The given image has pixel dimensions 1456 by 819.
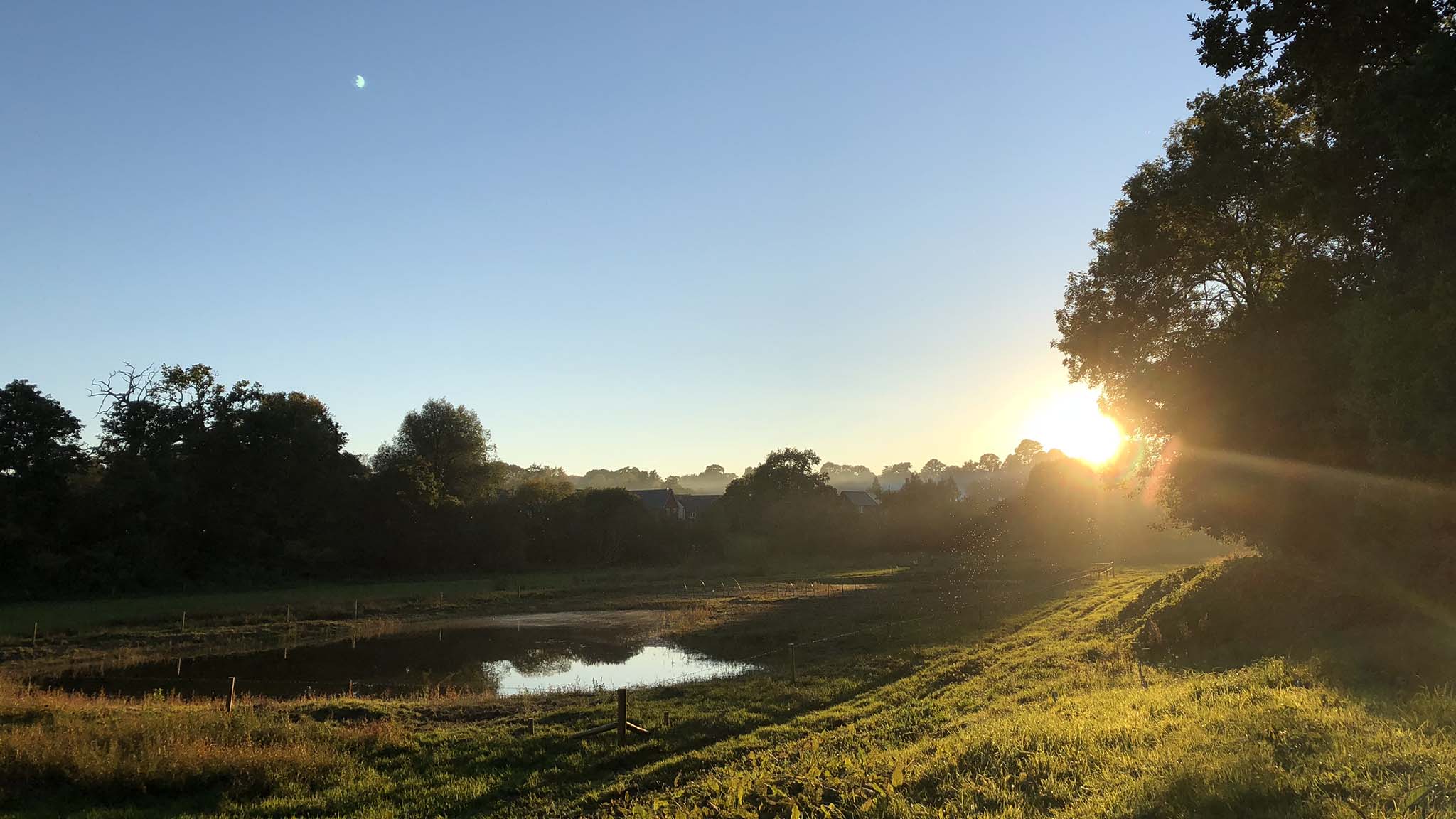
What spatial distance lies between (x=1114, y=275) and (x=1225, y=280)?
3.34m

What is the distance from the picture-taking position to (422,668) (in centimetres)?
2769

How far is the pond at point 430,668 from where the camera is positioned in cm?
2347

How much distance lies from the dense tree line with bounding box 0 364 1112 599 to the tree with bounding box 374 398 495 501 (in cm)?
17

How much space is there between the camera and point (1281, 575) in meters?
21.6

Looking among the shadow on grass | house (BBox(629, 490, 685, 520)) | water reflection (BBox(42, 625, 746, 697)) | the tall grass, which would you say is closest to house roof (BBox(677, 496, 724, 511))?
house (BBox(629, 490, 685, 520))

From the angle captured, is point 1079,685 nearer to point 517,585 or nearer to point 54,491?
point 517,585

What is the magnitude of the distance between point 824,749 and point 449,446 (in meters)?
71.6

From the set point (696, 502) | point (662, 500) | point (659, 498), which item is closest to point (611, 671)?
point (662, 500)

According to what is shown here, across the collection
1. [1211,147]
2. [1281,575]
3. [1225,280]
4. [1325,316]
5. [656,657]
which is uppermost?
[1211,147]

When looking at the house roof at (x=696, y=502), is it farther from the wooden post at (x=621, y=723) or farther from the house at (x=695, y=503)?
the wooden post at (x=621, y=723)

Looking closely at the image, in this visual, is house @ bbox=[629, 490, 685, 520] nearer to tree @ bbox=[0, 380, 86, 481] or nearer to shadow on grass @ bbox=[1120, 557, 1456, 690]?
tree @ bbox=[0, 380, 86, 481]

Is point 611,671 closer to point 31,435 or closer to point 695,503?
point 31,435

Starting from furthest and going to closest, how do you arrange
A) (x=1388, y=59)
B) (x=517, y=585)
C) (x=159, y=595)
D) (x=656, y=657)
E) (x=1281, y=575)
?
(x=517, y=585) → (x=159, y=595) → (x=656, y=657) → (x=1281, y=575) → (x=1388, y=59)

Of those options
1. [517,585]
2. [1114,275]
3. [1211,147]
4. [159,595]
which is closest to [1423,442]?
[1211,147]
